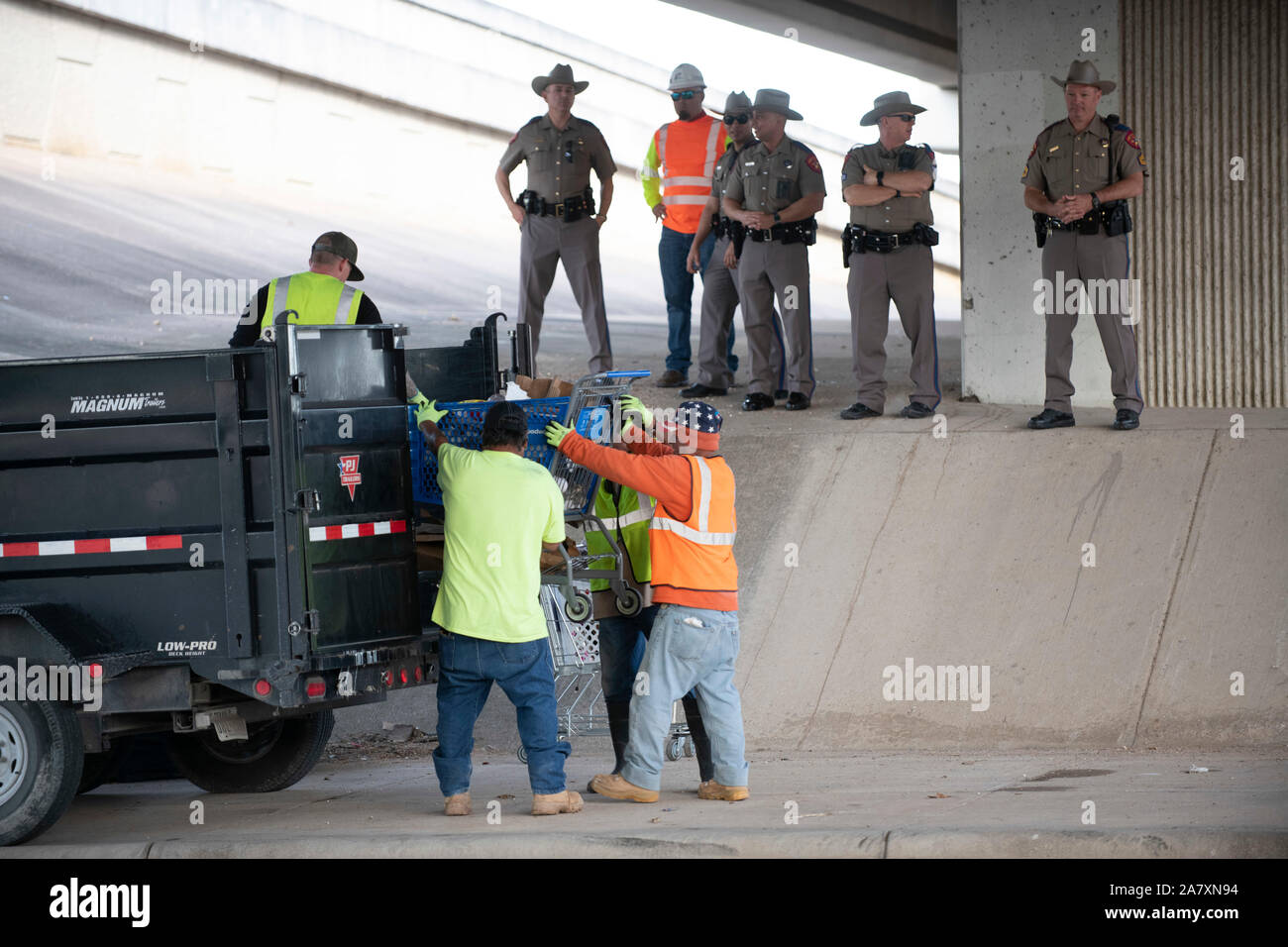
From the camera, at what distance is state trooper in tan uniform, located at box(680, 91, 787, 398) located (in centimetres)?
1315

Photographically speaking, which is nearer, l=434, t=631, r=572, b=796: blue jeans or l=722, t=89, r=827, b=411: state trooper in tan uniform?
l=434, t=631, r=572, b=796: blue jeans

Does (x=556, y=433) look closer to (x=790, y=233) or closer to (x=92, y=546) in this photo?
(x=92, y=546)

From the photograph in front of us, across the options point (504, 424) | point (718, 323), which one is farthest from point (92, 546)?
point (718, 323)

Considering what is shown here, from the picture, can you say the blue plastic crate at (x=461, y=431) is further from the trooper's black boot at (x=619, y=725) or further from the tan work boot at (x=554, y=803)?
the tan work boot at (x=554, y=803)

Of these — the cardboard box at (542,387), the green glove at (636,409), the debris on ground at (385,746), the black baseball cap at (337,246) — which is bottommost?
the debris on ground at (385,746)

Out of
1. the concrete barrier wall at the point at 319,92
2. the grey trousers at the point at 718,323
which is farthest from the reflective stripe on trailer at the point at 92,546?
the concrete barrier wall at the point at 319,92

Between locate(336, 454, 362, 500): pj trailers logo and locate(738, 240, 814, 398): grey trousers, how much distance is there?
18.4ft

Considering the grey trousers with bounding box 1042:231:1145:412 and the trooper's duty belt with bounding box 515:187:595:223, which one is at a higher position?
the trooper's duty belt with bounding box 515:187:595:223

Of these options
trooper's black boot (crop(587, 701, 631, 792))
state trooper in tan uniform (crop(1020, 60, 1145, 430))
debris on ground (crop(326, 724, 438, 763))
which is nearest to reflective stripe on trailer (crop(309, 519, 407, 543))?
trooper's black boot (crop(587, 701, 631, 792))

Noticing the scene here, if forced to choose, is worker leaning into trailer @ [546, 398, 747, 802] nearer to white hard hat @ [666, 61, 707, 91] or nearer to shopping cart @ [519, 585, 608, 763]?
shopping cart @ [519, 585, 608, 763]

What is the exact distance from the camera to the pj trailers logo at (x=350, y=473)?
739cm

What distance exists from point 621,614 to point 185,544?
225 centimetres

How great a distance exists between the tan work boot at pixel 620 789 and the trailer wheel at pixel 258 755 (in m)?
1.67

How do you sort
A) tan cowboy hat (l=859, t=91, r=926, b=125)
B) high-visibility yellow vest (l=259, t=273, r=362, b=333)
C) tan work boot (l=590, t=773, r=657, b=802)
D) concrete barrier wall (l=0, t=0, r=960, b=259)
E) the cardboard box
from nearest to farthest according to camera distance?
tan work boot (l=590, t=773, r=657, b=802), high-visibility yellow vest (l=259, t=273, r=362, b=333), the cardboard box, tan cowboy hat (l=859, t=91, r=926, b=125), concrete barrier wall (l=0, t=0, r=960, b=259)
